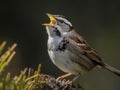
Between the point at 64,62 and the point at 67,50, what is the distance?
113 millimetres

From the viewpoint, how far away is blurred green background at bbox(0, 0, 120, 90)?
8445 millimetres

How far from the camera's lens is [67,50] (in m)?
4.26

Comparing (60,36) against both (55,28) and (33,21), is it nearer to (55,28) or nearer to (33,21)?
(55,28)

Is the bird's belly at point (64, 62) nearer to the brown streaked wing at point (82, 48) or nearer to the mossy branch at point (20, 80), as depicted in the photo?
the brown streaked wing at point (82, 48)

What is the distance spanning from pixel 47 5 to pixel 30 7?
18.6 inches

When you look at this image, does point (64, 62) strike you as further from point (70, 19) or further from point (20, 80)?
point (70, 19)

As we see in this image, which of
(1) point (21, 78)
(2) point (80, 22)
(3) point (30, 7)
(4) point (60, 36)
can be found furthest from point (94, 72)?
(1) point (21, 78)

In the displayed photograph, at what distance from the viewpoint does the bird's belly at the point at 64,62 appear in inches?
162

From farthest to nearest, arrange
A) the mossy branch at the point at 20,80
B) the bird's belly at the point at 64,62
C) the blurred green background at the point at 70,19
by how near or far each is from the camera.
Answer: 1. the blurred green background at the point at 70,19
2. the bird's belly at the point at 64,62
3. the mossy branch at the point at 20,80

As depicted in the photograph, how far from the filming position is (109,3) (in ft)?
31.2

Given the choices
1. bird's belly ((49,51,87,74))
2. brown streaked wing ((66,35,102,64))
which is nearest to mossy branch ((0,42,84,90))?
bird's belly ((49,51,87,74))

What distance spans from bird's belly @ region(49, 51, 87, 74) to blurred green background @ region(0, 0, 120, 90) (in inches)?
151

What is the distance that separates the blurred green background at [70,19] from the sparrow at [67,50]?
11.8 feet

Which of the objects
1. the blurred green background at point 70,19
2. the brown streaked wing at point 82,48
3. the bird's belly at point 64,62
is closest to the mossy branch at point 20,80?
the bird's belly at point 64,62
